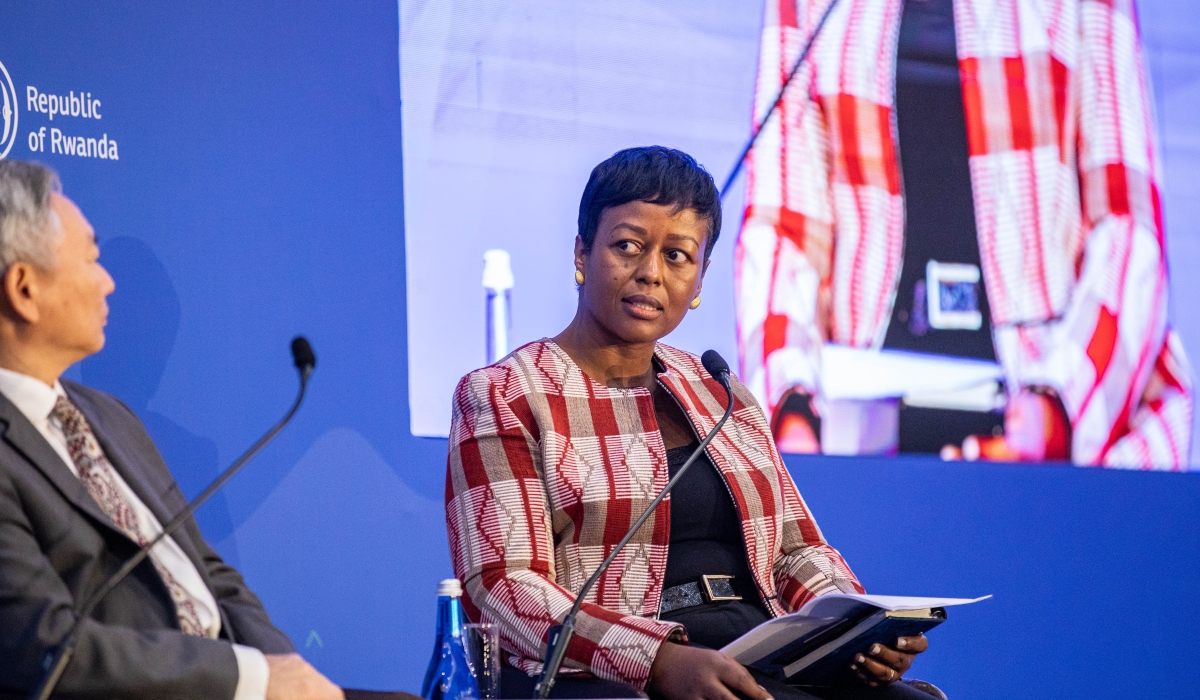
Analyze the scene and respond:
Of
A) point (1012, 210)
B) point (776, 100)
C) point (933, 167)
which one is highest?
point (776, 100)

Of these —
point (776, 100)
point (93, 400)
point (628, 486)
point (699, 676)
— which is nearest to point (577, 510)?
point (628, 486)

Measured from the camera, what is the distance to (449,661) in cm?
159

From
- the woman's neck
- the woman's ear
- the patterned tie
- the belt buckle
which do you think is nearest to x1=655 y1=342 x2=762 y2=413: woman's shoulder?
the woman's neck

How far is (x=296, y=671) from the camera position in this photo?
1.46 metres

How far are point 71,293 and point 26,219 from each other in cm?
11

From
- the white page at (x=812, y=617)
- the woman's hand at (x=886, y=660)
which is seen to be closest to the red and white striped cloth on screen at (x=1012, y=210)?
the woman's hand at (x=886, y=660)

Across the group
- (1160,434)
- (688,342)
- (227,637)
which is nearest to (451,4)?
(688,342)

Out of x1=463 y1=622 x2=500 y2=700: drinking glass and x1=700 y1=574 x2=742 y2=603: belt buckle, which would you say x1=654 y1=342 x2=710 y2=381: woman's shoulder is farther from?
x1=463 y1=622 x2=500 y2=700: drinking glass

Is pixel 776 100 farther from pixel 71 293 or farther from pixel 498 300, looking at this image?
pixel 71 293

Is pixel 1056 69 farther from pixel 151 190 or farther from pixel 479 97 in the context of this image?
pixel 151 190

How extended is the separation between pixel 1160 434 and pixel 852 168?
47.5 inches

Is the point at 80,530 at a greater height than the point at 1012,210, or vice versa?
the point at 1012,210

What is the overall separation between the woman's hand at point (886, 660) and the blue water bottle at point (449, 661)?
0.62 m

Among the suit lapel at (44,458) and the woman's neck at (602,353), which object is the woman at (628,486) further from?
the suit lapel at (44,458)
